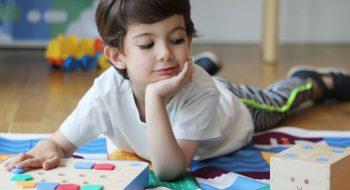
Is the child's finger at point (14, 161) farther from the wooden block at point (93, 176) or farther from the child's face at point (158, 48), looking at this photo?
the child's face at point (158, 48)

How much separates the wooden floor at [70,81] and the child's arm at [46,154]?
0.96ft

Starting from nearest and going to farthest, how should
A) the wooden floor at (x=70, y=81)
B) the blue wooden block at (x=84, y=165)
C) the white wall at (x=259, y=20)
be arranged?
the blue wooden block at (x=84, y=165) < the wooden floor at (x=70, y=81) < the white wall at (x=259, y=20)

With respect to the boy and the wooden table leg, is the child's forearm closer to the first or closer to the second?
the boy

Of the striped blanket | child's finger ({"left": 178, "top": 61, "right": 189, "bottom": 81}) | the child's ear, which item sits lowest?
the striped blanket

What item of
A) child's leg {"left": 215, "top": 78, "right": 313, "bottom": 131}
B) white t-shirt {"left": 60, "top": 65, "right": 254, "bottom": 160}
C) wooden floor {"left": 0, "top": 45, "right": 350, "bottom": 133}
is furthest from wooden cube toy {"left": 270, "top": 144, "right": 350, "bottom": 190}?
wooden floor {"left": 0, "top": 45, "right": 350, "bottom": 133}

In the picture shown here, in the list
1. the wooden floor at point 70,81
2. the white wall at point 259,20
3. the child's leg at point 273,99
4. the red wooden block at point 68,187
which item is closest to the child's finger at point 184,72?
the red wooden block at point 68,187

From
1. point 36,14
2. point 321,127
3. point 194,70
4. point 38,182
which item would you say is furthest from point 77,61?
point 38,182

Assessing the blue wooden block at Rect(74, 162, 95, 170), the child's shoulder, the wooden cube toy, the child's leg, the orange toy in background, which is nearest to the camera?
the wooden cube toy

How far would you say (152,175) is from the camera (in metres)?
1.09

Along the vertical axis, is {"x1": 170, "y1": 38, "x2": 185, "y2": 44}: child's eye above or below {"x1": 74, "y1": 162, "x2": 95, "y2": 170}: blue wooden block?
above

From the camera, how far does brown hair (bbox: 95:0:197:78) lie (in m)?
0.99

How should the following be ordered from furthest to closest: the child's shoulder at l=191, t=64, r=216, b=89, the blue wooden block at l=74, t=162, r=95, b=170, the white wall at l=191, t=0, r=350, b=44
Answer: the white wall at l=191, t=0, r=350, b=44 < the child's shoulder at l=191, t=64, r=216, b=89 < the blue wooden block at l=74, t=162, r=95, b=170

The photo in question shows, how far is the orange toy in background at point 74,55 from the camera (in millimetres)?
2225

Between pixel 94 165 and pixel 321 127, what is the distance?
68 cm
